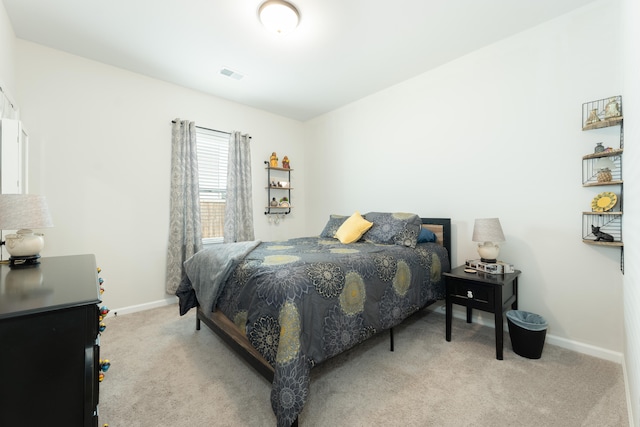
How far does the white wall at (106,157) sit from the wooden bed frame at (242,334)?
4.16ft

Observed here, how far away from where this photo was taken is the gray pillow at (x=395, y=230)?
2674mm

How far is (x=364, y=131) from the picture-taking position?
383cm

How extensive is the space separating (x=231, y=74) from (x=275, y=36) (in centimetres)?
92

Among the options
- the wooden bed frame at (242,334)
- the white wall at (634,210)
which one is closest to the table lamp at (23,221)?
the wooden bed frame at (242,334)

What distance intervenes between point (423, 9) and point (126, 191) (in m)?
3.43

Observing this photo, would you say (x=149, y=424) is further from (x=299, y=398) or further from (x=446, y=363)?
(x=446, y=363)

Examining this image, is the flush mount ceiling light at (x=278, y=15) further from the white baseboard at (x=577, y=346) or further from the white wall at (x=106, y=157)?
the white baseboard at (x=577, y=346)

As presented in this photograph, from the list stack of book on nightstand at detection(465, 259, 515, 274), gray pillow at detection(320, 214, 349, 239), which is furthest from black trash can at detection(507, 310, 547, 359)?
gray pillow at detection(320, 214, 349, 239)

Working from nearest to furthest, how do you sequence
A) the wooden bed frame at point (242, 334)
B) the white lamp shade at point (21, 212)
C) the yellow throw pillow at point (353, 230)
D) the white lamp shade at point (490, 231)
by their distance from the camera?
1. the white lamp shade at point (21, 212)
2. the wooden bed frame at point (242, 334)
3. the white lamp shade at point (490, 231)
4. the yellow throw pillow at point (353, 230)

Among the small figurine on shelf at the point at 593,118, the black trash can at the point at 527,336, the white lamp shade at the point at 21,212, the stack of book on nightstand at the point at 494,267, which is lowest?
the black trash can at the point at 527,336

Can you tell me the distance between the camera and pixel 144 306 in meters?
3.14

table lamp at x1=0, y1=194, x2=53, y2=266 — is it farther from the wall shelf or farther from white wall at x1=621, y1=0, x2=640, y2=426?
the wall shelf

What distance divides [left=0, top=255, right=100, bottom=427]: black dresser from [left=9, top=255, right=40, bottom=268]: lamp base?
2.47 ft

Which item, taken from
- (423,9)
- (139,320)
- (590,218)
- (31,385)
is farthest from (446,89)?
(139,320)
